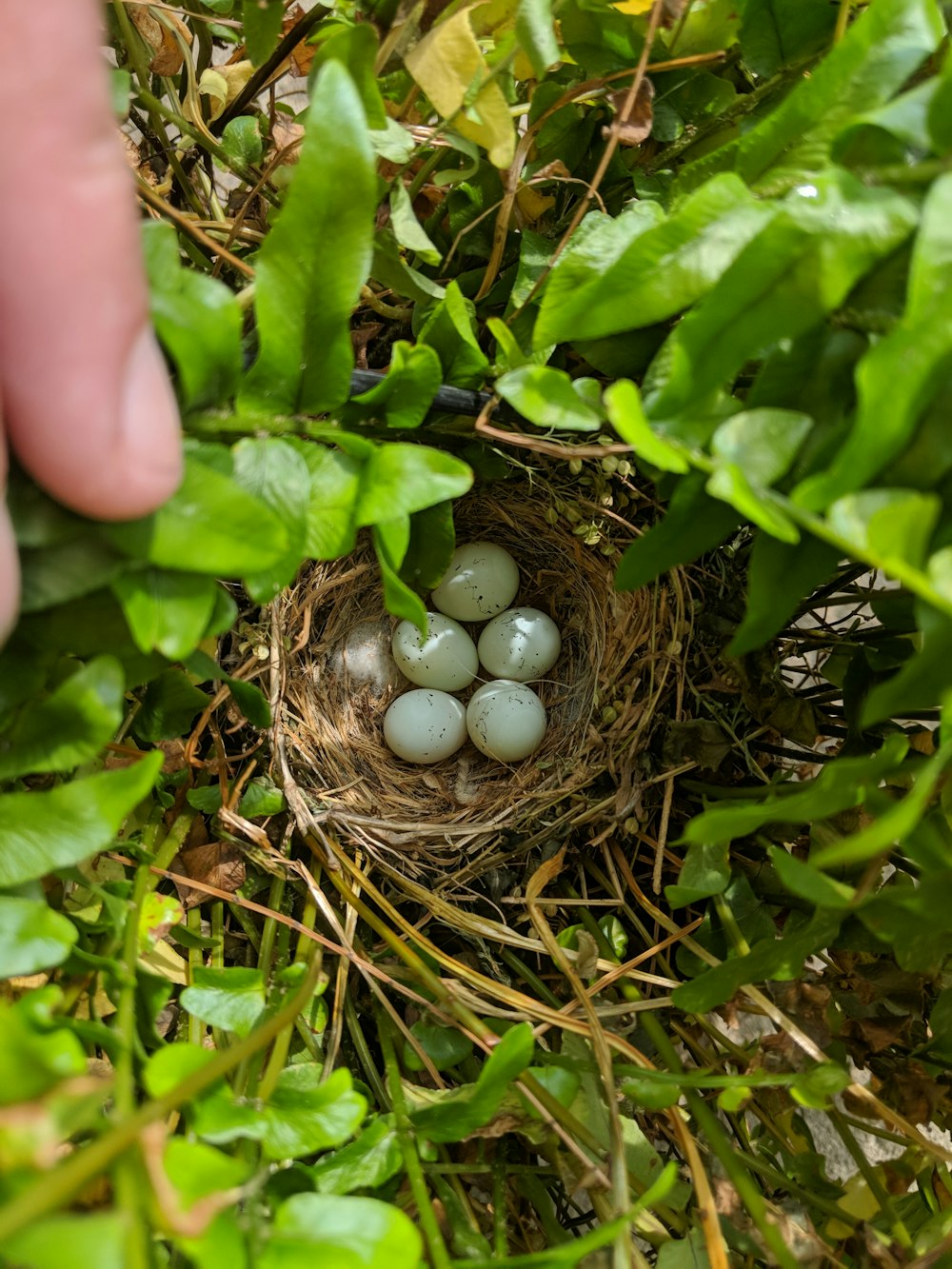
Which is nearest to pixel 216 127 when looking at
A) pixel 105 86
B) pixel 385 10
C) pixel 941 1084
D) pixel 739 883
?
pixel 385 10

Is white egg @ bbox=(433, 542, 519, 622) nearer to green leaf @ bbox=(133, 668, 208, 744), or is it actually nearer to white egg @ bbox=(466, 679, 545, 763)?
white egg @ bbox=(466, 679, 545, 763)

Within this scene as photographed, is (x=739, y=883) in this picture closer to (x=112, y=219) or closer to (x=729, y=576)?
(x=729, y=576)

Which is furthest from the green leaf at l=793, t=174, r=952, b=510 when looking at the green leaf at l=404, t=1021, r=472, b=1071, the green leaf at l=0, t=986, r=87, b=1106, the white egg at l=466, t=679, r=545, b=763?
the white egg at l=466, t=679, r=545, b=763

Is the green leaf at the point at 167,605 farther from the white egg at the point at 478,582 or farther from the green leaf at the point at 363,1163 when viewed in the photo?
the white egg at the point at 478,582

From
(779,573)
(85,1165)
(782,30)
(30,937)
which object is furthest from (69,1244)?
(782,30)

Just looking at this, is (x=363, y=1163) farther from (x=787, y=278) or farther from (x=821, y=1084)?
(x=787, y=278)

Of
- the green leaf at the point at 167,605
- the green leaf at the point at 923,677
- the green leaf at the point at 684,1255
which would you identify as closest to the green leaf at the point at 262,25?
the green leaf at the point at 167,605
